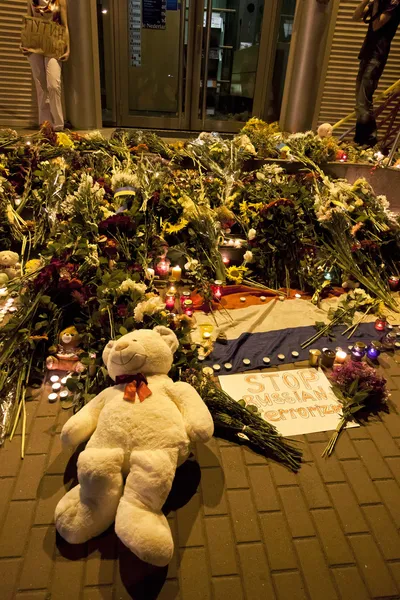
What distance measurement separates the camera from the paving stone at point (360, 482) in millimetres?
1959

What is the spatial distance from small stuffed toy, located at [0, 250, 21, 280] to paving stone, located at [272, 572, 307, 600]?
2.61m

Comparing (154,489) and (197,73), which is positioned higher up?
(197,73)

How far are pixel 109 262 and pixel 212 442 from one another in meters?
1.46

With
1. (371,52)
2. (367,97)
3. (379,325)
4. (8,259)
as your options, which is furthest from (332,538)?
(371,52)

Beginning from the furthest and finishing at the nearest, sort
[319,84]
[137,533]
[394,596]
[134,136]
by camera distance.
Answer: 1. [319,84]
2. [134,136]
3. [394,596]
4. [137,533]

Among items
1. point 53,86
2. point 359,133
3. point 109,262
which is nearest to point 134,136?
point 53,86

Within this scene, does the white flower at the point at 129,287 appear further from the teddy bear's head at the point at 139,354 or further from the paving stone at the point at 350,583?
the paving stone at the point at 350,583

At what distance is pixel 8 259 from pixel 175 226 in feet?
4.36

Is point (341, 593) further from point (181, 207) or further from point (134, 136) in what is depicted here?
point (134, 136)

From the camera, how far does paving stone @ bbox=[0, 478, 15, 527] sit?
1786mm

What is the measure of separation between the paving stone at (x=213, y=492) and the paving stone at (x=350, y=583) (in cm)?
50

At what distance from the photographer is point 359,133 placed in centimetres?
561

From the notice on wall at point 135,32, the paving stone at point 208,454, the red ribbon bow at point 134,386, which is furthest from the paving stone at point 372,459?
the notice on wall at point 135,32

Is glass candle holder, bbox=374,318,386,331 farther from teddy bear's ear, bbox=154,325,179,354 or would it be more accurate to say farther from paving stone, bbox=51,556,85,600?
paving stone, bbox=51,556,85,600
